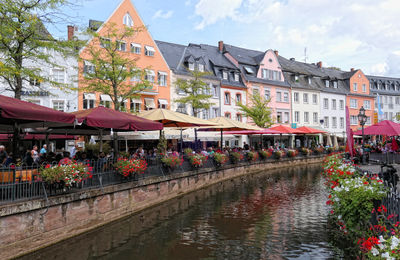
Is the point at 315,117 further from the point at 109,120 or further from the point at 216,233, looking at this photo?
the point at 109,120

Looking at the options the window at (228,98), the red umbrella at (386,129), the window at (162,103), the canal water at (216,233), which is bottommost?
the canal water at (216,233)

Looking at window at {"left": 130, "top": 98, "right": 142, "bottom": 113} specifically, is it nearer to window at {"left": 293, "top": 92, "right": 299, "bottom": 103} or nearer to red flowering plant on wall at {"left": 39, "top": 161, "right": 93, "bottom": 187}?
red flowering plant on wall at {"left": 39, "top": 161, "right": 93, "bottom": 187}

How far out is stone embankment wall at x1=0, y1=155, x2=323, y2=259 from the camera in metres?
7.21

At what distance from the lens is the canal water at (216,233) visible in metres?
7.77

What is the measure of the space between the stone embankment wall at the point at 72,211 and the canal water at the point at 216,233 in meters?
0.30

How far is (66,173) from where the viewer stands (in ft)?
28.3

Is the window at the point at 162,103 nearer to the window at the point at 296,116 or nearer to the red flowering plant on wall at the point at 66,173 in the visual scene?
the window at the point at 296,116

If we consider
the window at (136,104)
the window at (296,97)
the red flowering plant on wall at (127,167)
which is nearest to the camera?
the red flowering plant on wall at (127,167)

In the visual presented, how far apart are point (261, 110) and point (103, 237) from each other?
26.1 metres

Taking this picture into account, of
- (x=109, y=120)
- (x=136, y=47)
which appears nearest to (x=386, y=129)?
(x=109, y=120)

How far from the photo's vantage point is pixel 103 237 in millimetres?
9000

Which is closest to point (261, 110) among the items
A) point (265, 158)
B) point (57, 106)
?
point (265, 158)

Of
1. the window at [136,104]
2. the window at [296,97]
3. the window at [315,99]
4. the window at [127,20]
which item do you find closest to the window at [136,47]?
the window at [127,20]

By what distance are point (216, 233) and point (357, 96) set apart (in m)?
51.5
